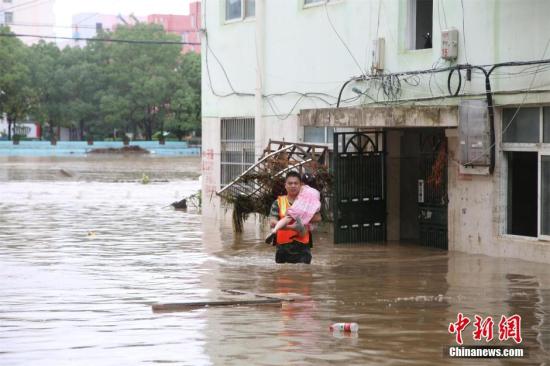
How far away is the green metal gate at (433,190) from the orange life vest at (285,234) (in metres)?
5.04

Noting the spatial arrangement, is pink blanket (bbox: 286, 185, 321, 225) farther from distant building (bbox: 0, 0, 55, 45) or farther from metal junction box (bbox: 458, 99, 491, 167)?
distant building (bbox: 0, 0, 55, 45)

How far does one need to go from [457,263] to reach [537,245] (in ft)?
4.01

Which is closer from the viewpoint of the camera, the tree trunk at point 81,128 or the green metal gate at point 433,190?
the green metal gate at point 433,190

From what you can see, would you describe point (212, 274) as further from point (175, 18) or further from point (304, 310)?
point (175, 18)

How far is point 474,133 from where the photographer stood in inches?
653

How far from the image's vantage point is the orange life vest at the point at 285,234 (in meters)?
13.2

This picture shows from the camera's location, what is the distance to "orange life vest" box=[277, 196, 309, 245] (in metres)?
13.2

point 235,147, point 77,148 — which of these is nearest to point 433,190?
point 235,147

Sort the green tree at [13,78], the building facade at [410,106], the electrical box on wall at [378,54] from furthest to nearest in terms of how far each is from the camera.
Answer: the green tree at [13,78], the electrical box on wall at [378,54], the building facade at [410,106]

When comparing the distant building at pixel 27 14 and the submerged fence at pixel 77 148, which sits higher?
the distant building at pixel 27 14

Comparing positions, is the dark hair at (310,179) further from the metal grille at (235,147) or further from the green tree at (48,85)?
the green tree at (48,85)

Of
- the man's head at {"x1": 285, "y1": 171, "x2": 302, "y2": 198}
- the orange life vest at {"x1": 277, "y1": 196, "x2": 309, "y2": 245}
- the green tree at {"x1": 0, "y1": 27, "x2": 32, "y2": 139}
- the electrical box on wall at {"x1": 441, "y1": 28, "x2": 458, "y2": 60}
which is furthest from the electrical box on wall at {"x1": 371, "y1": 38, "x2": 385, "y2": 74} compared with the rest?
the green tree at {"x1": 0, "y1": 27, "x2": 32, "y2": 139}

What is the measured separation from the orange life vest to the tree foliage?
→ 64.2 meters

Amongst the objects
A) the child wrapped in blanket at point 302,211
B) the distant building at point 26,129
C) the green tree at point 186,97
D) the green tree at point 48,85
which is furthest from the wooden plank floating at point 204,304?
the distant building at point 26,129
